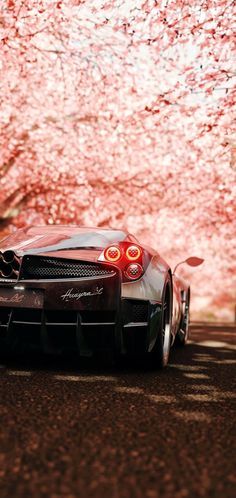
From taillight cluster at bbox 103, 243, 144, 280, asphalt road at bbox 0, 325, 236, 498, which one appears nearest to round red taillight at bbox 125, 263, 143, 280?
taillight cluster at bbox 103, 243, 144, 280

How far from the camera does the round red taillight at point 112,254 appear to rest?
5.89m

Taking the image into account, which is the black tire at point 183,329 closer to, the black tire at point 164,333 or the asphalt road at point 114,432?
the black tire at point 164,333

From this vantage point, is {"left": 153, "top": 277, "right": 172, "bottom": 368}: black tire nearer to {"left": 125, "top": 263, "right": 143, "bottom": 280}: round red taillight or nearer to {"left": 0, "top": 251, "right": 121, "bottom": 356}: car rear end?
{"left": 125, "top": 263, "right": 143, "bottom": 280}: round red taillight

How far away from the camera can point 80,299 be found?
573cm

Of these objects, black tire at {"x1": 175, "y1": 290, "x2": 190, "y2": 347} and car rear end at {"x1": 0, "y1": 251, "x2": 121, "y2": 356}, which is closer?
car rear end at {"x1": 0, "y1": 251, "x2": 121, "y2": 356}

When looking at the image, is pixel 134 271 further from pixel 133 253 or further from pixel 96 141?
pixel 96 141

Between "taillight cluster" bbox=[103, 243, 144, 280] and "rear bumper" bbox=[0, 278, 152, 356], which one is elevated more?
"taillight cluster" bbox=[103, 243, 144, 280]

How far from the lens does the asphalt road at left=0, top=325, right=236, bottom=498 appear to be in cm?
282

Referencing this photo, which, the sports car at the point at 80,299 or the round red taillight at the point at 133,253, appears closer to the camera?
the sports car at the point at 80,299

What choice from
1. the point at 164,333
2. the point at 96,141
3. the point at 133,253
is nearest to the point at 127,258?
the point at 133,253

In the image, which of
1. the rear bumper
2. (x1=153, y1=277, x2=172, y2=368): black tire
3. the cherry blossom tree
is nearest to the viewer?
the rear bumper

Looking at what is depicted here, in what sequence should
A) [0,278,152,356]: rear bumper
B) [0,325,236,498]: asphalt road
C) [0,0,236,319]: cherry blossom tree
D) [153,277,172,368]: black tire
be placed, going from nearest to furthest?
[0,325,236,498]: asphalt road → [0,278,152,356]: rear bumper → [153,277,172,368]: black tire → [0,0,236,319]: cherry blossom tree

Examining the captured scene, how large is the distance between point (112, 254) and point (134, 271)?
0.23 meters

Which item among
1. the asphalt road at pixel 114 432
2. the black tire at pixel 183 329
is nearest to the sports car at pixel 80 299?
the asphalt road at pixel 114 432
